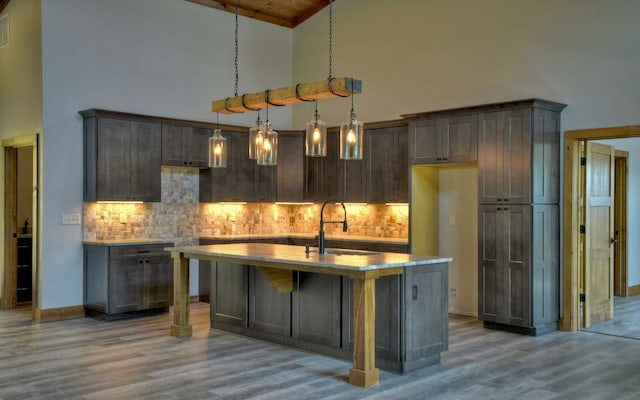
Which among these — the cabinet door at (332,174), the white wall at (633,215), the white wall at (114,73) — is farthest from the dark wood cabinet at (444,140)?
the white wall at (633,215)

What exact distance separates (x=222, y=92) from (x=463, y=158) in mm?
3927

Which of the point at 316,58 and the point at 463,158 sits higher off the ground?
the point at 316,58

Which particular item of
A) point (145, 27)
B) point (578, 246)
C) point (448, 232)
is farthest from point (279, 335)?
point (145, 27)

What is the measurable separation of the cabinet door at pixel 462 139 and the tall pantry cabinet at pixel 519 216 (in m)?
0.09

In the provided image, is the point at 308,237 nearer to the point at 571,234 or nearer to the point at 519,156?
the point at 519,156

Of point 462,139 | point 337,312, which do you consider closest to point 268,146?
point 337,312

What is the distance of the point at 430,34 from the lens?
8375mm

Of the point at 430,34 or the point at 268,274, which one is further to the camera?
the point at 430,34

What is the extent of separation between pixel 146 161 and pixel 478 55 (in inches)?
177

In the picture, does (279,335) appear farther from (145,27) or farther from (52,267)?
(145,27)

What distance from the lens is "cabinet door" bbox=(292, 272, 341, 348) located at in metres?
5.75

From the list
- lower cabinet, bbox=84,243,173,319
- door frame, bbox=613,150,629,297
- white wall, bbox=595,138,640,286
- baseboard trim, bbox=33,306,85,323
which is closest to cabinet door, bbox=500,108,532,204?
door frame, bbox=613,150,629,297

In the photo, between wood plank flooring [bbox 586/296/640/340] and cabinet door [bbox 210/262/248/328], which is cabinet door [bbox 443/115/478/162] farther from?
cabinet door [bbox 210/262/248/328]

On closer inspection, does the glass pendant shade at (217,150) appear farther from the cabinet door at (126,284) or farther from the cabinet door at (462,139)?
the cabinet door at (462,139)
